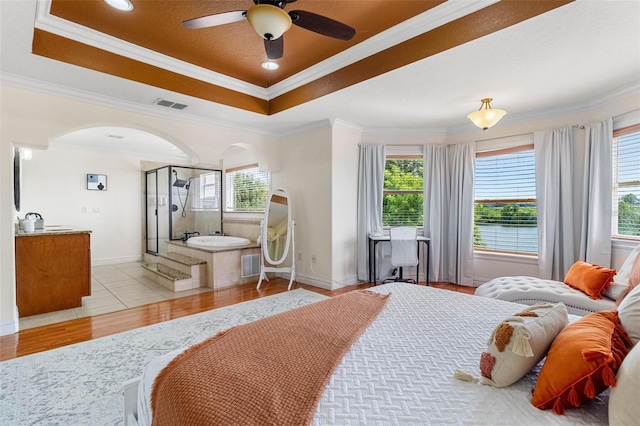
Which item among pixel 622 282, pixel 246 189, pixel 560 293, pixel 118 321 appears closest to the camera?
pixel 622 282

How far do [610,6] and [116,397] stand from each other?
156 inches

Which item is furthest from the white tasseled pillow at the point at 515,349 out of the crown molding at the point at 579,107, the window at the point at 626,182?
the crown molding at the point at 579,107

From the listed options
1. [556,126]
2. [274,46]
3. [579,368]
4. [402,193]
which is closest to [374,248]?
[402,193]

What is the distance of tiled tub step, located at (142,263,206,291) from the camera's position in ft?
14.0

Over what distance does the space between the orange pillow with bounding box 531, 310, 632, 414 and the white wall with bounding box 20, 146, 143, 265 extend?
729cm

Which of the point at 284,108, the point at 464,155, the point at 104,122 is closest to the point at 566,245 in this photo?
the point at 464,155

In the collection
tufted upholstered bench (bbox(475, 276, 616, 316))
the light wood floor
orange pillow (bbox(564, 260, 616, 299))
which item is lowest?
the light wood floor

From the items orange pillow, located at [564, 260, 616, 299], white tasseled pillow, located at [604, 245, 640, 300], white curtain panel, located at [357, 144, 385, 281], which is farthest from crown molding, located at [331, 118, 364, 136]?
white tasseled pillow, located at [604, 245, 640, 300]

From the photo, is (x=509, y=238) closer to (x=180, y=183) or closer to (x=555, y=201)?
(x=555, y=201)

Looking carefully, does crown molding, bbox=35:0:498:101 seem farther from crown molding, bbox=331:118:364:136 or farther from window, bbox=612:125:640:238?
window, bbox=612:125:640:238

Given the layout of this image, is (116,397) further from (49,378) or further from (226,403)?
(226,403)

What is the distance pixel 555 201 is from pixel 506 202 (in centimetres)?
63

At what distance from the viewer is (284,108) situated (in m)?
3.85

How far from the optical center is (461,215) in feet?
14.9
